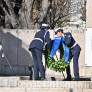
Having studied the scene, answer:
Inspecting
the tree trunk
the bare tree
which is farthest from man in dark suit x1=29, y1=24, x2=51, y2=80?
the tree trunk

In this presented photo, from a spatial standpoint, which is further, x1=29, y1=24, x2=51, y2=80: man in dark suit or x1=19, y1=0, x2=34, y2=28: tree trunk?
x1=19, y1=0, x2=34, y2=28: tree trunk

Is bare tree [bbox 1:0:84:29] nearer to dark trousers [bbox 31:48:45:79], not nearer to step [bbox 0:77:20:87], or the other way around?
dark trousers [bbox 31:48:45:79]

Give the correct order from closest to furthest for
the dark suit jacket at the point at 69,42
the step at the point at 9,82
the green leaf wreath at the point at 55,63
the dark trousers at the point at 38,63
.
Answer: the step at the point at 9,82 → the dark suit jacket at the point at 69,42 → the dark trousers at the point at 38,63 → the green leaf wreath at the point at 55,63

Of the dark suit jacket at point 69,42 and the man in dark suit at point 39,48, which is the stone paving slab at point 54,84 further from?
the dark suit jacket at point 69,42

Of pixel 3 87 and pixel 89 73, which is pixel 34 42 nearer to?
pixel 3 87

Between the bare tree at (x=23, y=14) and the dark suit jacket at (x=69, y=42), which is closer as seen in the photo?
the dark suit jacket at (x=69, y=42)

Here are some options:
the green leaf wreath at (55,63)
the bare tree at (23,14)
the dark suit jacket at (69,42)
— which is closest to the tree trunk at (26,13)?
the bare tree at (23,14)

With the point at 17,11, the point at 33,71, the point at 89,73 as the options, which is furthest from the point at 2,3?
the point at 33,71

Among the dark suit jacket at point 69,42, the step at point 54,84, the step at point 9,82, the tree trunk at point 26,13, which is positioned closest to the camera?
the step at point 54,84

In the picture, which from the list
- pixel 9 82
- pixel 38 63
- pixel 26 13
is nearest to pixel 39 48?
pixel 38 63

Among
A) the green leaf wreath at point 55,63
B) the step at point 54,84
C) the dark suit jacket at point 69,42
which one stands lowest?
the step at point 54,84

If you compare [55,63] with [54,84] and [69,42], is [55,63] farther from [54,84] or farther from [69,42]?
[54,84]

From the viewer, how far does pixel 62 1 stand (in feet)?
119

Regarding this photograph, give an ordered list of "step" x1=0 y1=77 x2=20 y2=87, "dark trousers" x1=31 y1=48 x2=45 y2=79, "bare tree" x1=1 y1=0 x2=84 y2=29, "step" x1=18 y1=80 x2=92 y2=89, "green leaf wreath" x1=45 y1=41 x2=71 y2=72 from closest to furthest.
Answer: "step" x1=18 y1=80 x2=92 y2=89 < "step" x1=0 y1=77 x2=20 y2=87 < "dark trousers" x1=31 y1=48 x2=45 y2=79 < "green leaf wreath" x1=45 y1=41 x2=71 y2=72 < "bare tree" x1=1 y1=0 x2=84 y2=29
